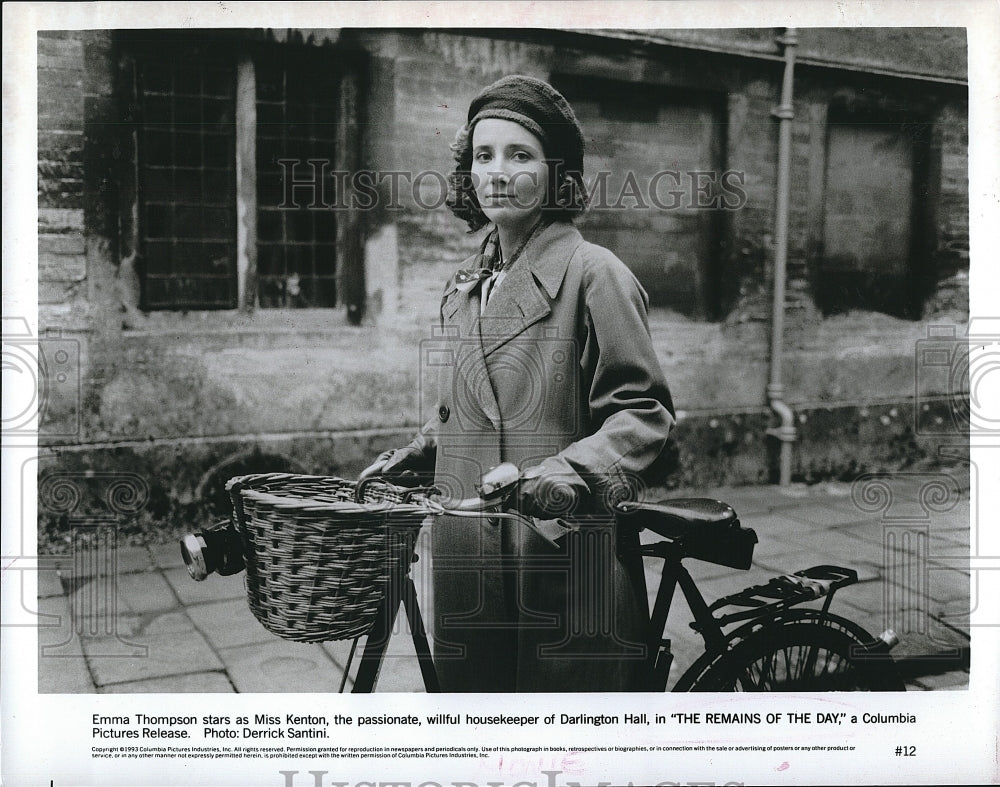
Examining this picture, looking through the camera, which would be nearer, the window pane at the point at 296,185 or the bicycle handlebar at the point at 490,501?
the bicycle handlebar at the point at 490,501

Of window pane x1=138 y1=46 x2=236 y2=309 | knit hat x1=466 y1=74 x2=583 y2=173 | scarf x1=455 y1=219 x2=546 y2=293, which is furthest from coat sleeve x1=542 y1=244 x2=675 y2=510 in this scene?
window pane x1=138 y1=46 x2=236 y2=309

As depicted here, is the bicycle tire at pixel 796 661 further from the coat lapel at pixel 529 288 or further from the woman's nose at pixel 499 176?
the woman's nose at pixel 499 176

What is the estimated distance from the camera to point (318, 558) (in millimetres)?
2410

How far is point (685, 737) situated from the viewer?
315 centimetres

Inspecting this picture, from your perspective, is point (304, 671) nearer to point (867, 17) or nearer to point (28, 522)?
point (28, 522)

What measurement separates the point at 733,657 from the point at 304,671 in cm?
154

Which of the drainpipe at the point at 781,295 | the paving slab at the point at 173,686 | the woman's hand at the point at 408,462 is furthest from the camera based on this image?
the drainpipe at the point at 781,295

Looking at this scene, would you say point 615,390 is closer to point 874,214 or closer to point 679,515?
point 679,515

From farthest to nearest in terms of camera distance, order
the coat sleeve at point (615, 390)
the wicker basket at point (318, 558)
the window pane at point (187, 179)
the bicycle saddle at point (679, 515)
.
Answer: the window pane at point (187, 179), the bicycle saddle at point (679, 515), the coat sleeve at point (615, 390), the wicker basket at point (318, 558)

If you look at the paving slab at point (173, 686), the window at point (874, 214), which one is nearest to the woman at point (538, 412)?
the paving slab at point (173, 686)

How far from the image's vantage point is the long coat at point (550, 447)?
2613 millimetres

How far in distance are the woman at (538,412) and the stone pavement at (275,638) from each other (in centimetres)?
36

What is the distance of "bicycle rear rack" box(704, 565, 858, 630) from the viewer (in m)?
2.81

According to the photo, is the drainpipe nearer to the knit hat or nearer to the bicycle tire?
the bicycle tire
